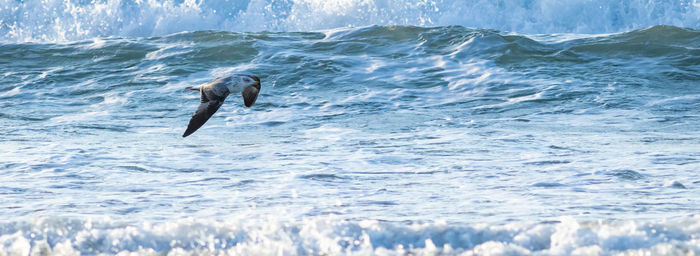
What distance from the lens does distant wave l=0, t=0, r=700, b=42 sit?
22703 mm

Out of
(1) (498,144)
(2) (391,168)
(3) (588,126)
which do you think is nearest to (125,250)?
(2) (391,168)

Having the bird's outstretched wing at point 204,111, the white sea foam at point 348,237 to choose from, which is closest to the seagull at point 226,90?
the bird's outstretched wing at point 204,111

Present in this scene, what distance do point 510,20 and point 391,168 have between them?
18027 millimetres

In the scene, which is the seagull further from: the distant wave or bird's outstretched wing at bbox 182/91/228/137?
the distant wave

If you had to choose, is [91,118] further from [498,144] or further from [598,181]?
[598,181]

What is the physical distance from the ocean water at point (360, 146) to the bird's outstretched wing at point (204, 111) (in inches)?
21.0

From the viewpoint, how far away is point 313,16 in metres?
23.0

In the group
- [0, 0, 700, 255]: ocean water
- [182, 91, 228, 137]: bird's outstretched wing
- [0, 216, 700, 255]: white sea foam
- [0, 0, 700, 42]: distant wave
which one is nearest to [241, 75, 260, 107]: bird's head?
[182, 91, 228, 137]: bird's outstretched wing

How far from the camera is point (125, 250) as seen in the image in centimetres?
411

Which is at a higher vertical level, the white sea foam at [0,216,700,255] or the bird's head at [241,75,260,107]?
the bird's head at [241,75,260,107]

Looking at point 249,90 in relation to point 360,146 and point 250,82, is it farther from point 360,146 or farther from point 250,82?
point 360,146

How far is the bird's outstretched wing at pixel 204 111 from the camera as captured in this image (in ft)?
15.4

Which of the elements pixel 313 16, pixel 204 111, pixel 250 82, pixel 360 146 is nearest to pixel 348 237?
pixel 204 111

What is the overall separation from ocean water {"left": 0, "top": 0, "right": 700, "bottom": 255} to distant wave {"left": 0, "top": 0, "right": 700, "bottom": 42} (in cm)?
684
